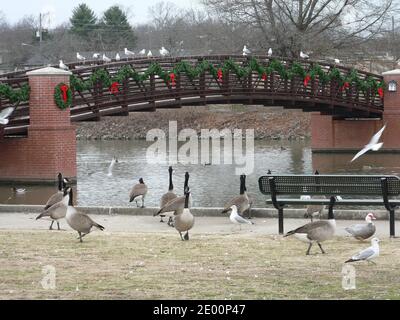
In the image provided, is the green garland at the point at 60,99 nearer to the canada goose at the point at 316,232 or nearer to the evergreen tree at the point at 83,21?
the canada goose at the point at 316,232

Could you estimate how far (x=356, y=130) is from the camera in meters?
48.7

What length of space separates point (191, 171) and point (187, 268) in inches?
1018

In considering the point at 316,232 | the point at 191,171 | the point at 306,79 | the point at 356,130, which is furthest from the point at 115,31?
the point at 316,232

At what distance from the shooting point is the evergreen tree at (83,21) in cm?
10412

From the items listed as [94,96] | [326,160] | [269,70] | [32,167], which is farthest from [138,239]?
[326,160]

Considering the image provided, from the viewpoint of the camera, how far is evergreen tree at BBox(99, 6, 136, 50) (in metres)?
102

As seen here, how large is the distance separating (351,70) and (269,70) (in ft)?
24.2

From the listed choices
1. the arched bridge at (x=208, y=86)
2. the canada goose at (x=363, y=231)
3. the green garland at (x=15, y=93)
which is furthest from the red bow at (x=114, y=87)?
the canada goose at (x=363, y=231)

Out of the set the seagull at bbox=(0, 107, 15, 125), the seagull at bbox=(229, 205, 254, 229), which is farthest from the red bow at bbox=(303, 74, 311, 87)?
the seagull at bbox=(229, 205, 254, 229)

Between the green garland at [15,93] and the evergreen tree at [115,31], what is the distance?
68.7 m

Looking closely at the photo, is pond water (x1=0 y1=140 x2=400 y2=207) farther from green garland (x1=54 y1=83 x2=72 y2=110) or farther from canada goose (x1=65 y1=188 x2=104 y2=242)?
canada goose (x1=65 y1=188 x2=104 y2=242)

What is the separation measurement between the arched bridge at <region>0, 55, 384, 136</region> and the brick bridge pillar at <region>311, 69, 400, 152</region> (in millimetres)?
463

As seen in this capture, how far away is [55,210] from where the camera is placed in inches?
589
